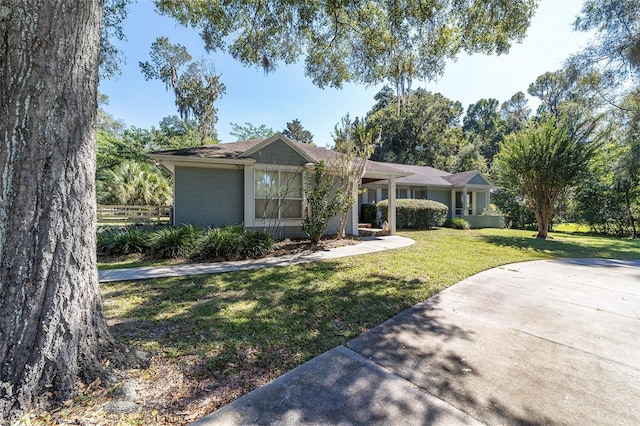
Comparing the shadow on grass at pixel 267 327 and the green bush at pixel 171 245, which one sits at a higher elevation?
the green bush at pixel 171 245

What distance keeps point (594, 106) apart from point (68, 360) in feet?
71.5

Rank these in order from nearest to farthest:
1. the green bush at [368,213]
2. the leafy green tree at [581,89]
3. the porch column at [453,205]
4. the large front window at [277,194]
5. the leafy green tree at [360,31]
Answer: the leafy green tree at [360,31], the large front window at [277,194], the leafy green tree at [581,89], the green bush at [368,213], the porch column at [453,205]

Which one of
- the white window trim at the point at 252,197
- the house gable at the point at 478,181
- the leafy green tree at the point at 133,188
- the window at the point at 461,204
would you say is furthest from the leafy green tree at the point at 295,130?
the white window trim at the point at 252,197

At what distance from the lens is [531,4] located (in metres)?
7.30

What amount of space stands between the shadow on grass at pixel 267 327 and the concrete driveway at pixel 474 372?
26 millimetres

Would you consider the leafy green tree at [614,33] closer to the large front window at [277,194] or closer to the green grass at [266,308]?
the green grass at [266,308]

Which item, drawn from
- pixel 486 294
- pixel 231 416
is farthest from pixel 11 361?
pixel 486 294

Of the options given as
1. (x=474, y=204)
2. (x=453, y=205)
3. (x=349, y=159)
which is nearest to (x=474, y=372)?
(x=349, y=159)

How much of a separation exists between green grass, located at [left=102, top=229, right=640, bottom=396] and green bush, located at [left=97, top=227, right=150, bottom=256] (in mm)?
3183

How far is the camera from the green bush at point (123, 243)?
7.84 meters

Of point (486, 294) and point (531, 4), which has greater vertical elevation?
point (531, 4)

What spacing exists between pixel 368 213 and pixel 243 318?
13.8m

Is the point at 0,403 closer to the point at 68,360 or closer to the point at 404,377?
the point at 68,360

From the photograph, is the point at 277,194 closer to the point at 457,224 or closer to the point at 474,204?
the point at 457,224
